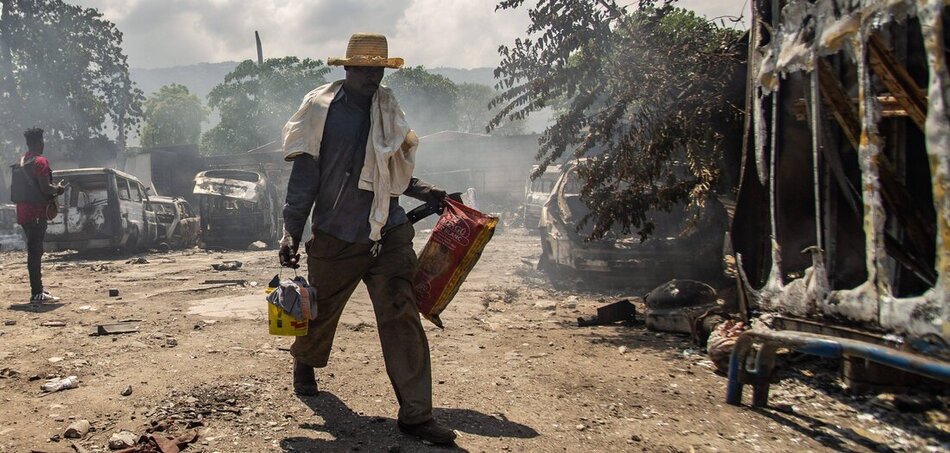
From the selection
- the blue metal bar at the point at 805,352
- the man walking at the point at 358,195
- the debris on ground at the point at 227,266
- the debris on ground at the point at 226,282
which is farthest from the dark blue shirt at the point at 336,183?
the debris on ground at the point at 227,266

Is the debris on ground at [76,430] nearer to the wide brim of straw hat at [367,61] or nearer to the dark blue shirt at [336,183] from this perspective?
the dark blue shirt at [336,183]

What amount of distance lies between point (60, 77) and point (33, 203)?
29.8 m

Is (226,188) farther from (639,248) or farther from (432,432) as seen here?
(432,432)

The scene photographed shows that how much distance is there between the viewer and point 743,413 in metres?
3.43

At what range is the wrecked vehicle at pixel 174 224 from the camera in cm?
1584

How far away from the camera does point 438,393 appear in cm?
378

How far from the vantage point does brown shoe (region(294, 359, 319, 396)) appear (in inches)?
140

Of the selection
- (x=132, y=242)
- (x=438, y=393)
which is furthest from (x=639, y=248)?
(x=132, y=242)

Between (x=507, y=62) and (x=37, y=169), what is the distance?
518 cm

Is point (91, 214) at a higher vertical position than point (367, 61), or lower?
lower

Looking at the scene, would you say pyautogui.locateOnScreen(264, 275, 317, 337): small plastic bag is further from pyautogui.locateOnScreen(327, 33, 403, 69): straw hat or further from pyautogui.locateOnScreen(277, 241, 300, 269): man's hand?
pyautogui.locateOnScreen(327, 33, 403, 69): straw hat

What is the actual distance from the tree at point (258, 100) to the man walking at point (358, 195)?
39597 mm

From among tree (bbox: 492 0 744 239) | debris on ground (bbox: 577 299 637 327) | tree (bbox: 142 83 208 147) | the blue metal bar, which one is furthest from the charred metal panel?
tree (bbox: 142 83 208 147)

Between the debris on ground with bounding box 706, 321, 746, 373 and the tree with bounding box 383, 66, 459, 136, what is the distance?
5024 cm
